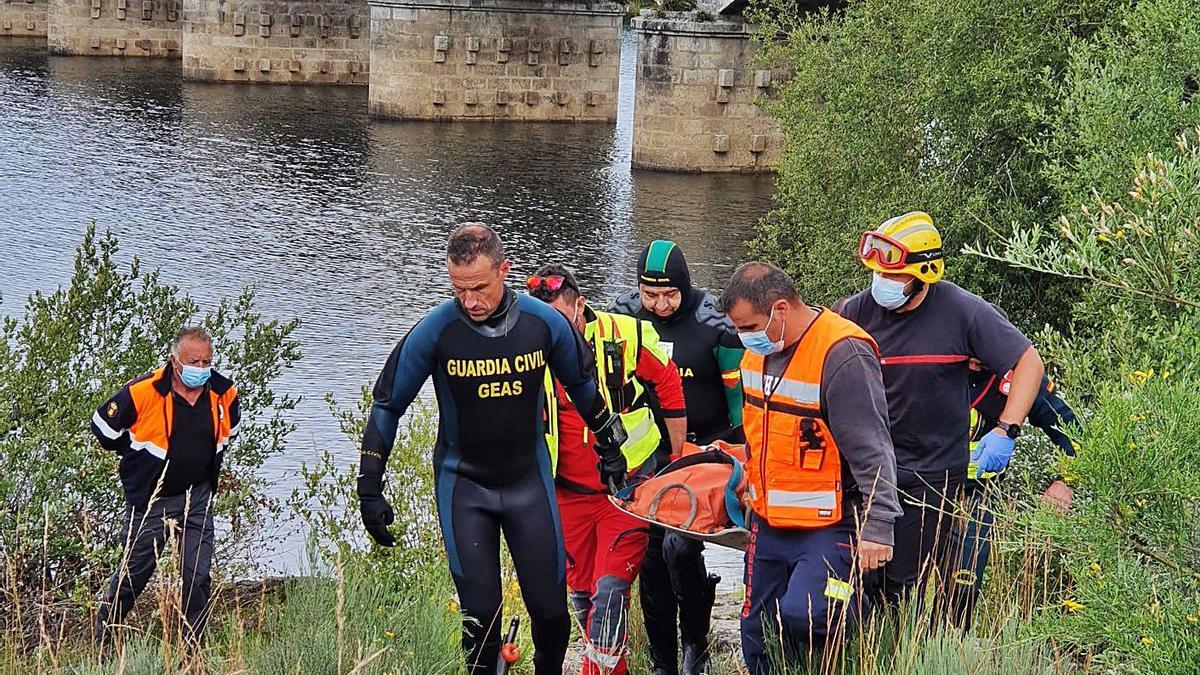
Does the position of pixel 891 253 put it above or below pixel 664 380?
above

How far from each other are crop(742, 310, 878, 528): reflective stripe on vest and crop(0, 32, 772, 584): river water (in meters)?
5.19

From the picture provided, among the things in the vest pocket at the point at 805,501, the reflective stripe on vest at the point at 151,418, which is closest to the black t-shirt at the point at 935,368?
the vest pocket at the point at 805,501

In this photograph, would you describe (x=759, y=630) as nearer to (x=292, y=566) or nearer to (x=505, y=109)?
(x=292, y=566)

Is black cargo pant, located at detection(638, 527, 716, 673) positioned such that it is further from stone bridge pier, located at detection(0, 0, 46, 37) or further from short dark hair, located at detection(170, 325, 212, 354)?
stone bridge pier, located at detection(0, 0, 46, 37)

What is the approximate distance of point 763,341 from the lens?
211 inches

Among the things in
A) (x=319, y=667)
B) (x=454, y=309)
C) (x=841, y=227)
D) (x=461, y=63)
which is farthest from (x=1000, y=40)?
(x=461, y=63)

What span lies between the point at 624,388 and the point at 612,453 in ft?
0.98

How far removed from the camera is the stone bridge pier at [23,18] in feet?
177

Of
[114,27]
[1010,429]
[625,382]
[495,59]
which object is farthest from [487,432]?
[114,27]

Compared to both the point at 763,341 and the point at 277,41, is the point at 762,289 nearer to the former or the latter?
the point at 763,341

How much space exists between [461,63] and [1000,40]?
26082mm

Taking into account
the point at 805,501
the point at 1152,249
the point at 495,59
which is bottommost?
the point at 805,501

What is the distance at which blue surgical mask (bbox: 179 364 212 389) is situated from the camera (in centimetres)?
682

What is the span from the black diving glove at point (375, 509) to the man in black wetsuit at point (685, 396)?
1176 millimetres
